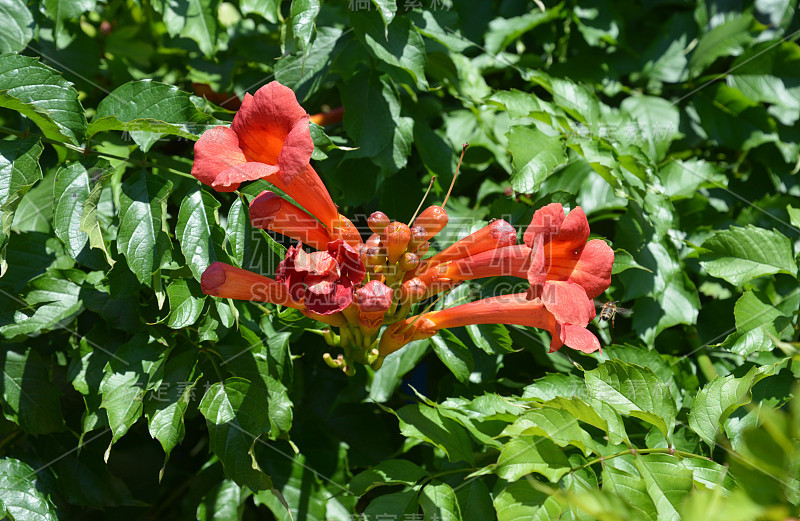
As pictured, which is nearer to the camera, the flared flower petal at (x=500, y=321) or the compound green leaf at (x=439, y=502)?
the flared flower petal at (x=500, y=321)

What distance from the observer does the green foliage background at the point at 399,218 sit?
1949 mm

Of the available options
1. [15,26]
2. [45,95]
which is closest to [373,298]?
[45,95]

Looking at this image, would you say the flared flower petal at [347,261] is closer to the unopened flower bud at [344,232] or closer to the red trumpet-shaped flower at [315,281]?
the red trumpet-shaped flower at [315,281]

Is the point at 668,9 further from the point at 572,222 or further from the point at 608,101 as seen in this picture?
the point at 572,222

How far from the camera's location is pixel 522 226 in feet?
7.99

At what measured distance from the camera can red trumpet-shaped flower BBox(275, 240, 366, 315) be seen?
159 cm

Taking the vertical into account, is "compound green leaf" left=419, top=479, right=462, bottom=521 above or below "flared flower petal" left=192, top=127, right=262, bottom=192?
below

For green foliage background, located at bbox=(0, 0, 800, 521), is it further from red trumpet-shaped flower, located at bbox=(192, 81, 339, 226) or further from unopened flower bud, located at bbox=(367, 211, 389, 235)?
unopened flower bud, located at bbox=(367, 211, 389, 235)

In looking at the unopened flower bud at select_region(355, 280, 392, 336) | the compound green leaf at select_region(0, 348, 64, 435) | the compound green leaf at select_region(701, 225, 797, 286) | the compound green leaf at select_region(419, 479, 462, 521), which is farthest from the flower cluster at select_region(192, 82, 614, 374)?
the compound green leaf at select_region(0, 348, 64, 435)

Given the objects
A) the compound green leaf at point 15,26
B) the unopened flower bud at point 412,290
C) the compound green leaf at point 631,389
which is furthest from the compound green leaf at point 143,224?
the compound green leaf at point 631,389

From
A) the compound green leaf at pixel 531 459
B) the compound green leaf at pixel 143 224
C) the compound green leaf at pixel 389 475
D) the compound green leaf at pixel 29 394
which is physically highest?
the compound green leaf at pixel 143 224

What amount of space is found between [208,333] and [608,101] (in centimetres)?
265

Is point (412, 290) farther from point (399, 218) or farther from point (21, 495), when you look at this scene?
point (21, 495)

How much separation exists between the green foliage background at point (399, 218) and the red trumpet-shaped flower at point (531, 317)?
258 millimetres
